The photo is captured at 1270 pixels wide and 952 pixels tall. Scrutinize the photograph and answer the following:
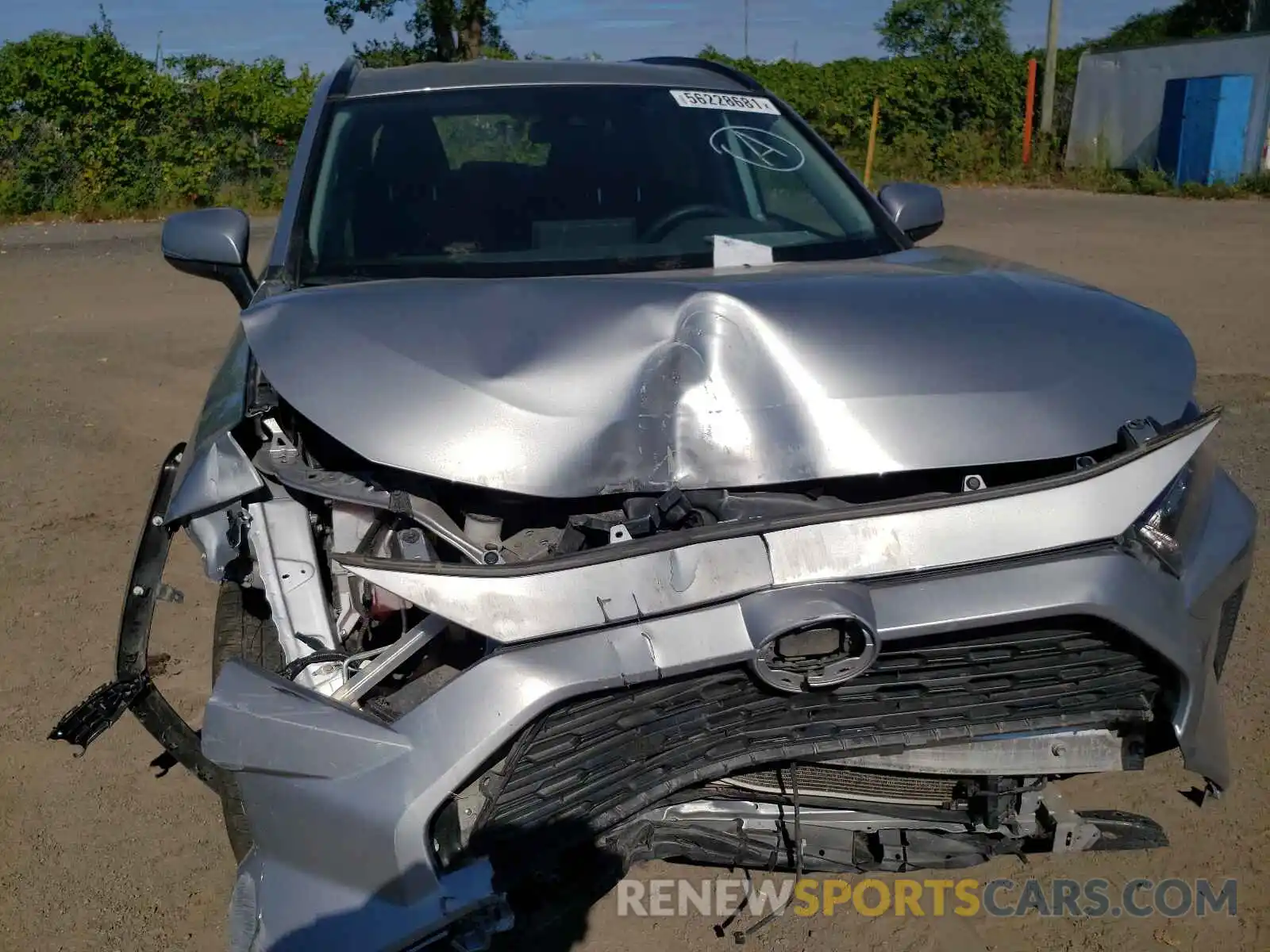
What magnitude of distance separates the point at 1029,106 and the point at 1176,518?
20.4m

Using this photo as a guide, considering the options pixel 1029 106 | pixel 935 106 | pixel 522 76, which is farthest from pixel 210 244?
pixel 935 106

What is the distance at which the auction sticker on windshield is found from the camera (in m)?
3.68

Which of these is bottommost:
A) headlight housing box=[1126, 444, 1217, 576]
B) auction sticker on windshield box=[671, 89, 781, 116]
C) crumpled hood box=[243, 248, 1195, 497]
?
headlight housing box=[1126, 444, 1217, 576]

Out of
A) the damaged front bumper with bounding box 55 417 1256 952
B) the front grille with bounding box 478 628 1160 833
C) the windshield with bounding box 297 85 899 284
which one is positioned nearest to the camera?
the damaged front bumper with bounding box 55 417 1256 952

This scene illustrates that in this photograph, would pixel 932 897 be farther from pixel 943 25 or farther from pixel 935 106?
pixel 943 25

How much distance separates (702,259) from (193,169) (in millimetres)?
15172

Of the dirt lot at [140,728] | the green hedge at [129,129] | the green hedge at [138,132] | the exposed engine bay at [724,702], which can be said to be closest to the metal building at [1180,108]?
the green hedge at [138,132]

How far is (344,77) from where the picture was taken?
3787mm

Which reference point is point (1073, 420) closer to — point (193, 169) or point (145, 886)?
point (145, 886)

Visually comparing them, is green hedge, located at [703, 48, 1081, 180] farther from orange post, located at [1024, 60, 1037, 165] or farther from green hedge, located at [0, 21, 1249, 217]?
green hedge, located at [0, 21, 1249, 217]

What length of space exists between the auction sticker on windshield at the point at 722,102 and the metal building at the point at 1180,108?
15.7 meters

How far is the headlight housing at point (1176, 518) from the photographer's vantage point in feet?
7.21

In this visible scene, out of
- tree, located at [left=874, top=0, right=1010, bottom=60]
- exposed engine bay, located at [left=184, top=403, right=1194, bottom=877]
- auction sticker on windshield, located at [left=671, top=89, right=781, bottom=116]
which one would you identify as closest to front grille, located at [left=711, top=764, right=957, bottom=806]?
exposed engine bay, located at [left=184, top=403, right=1194, bottom=877]

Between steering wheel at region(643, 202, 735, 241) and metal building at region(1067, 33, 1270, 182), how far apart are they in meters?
16.4
